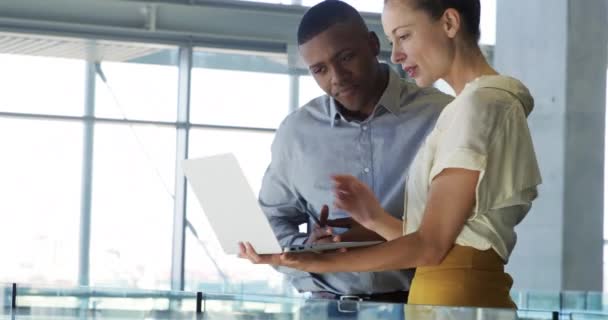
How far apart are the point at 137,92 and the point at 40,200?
4.94ft

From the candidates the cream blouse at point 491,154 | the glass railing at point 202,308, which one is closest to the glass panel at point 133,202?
the glass railing at point 202,308

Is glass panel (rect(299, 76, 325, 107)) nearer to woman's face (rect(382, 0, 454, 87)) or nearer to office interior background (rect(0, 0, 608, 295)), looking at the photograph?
office interior background (rect(0, 0, 608, 295))

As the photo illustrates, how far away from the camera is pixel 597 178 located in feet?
30.0

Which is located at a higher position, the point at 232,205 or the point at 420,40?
the point at 420,40

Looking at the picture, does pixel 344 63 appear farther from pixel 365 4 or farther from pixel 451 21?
pixel 365 4

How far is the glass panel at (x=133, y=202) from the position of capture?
11766 millimetres

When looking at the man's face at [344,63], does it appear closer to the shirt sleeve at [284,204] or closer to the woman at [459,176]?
the shirt sleeve at [284,204]

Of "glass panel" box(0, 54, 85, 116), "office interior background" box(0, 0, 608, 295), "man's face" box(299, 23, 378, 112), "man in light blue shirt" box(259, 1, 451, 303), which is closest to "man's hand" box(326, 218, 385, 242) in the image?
"man in light blue shirt" box(259, 1, 451, 303)

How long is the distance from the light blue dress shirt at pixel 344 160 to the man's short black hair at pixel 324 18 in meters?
0.19

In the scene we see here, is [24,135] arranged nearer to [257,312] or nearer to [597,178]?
[597,178]

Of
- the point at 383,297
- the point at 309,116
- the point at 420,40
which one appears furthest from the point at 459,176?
the point at 309,116

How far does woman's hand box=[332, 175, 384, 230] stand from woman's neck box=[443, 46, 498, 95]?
34cm

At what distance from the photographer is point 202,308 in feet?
8.09

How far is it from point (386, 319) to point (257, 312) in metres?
0.30
